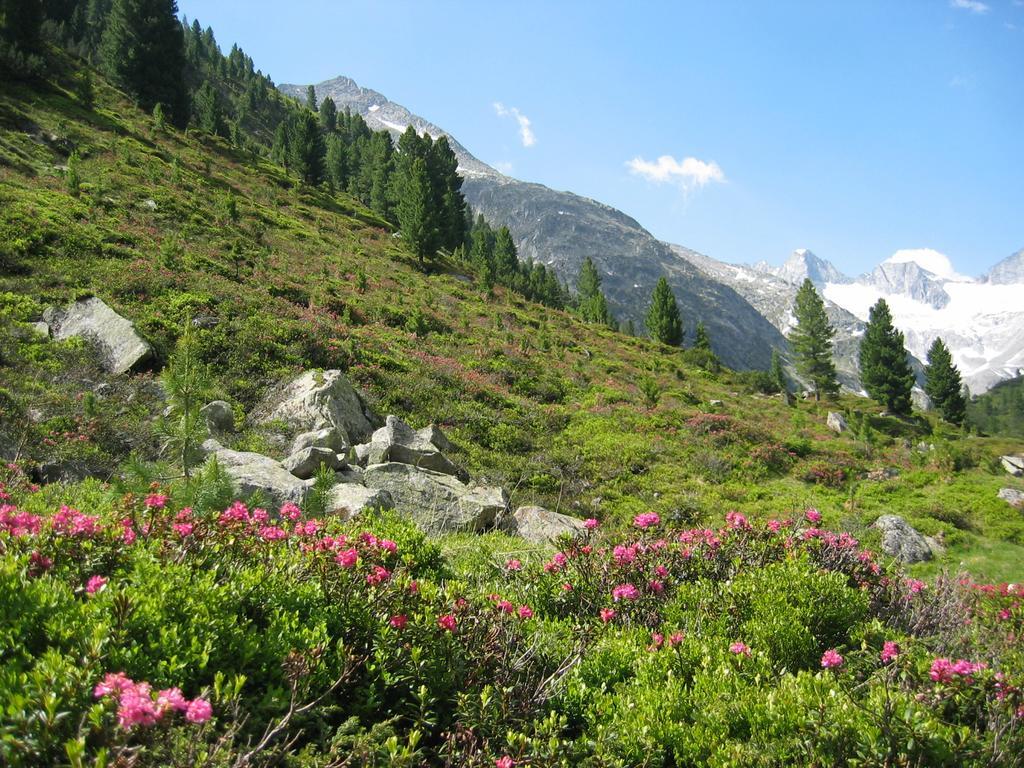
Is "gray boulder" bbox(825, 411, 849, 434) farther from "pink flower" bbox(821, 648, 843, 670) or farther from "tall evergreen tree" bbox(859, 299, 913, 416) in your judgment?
"pink flower" bbox(821, 648, 843, 670)

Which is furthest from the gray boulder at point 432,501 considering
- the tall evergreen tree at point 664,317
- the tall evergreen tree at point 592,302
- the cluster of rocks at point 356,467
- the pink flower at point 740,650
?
the tall evergreen tree at point 592,302

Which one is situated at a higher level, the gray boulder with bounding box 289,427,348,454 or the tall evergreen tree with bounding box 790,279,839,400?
the tall evergreen tree with bounding box 790,279,839,400

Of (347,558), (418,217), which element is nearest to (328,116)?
(418,217)

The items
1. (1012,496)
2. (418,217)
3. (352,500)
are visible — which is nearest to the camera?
(352,500)

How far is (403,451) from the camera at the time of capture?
11641 mm

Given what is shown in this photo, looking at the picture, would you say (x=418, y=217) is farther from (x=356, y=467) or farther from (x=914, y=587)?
(x=914, y=587)

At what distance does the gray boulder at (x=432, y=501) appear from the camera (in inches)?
374

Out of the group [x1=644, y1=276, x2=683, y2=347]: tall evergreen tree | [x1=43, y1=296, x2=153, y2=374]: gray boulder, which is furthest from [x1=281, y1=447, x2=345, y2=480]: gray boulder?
[x1=644, y1=276, x2=683, y2=347]: tall evergreen tree

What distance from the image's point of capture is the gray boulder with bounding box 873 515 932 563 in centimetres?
1242

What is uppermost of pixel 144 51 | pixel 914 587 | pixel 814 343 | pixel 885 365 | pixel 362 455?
pixel 144 51

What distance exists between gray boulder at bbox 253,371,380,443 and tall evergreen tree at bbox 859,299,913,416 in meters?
52.7

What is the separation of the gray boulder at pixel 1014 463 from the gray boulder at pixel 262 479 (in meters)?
35.6

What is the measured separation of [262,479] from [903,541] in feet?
47.5

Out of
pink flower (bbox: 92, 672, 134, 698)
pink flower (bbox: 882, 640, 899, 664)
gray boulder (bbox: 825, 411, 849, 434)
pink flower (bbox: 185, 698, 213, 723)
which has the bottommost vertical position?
pink flower (bbox: 92, 672, 134, 698)
